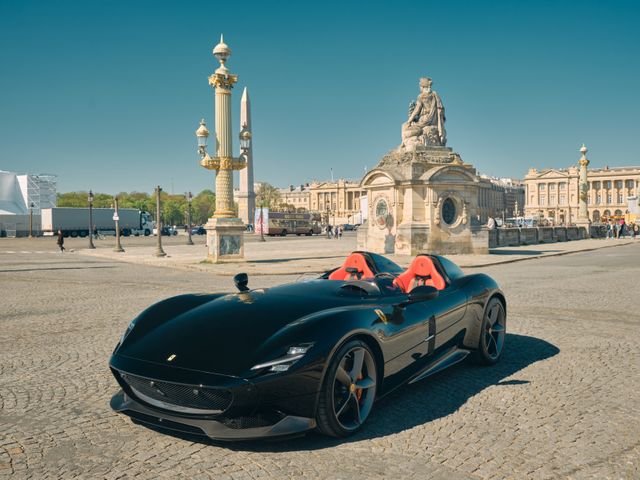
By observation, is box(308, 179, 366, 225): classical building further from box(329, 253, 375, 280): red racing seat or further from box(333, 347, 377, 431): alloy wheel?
box(333, 347, 377, 431): alloy wheel

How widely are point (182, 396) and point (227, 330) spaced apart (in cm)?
59

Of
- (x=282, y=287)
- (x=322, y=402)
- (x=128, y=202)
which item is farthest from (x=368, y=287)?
(x=128, y=202)

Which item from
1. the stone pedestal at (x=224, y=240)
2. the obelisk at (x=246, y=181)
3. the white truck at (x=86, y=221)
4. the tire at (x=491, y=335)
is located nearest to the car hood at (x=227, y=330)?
the tire at (x=491, y=335)

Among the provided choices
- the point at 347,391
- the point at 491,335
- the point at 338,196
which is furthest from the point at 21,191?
the point at 347,391

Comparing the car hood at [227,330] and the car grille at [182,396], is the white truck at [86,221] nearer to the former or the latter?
the car hood at [227,330]

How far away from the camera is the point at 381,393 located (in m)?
4.32

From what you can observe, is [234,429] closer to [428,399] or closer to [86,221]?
[428,399]

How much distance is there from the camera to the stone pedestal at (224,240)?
22.7 metres

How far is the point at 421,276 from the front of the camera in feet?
19.3

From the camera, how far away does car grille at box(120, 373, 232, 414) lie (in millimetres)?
3559

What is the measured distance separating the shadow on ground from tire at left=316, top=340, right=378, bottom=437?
0.12 m

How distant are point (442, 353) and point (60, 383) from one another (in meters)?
3.46

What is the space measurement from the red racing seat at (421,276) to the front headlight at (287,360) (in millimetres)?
2008

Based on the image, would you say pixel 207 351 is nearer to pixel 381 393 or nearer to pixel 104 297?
pixel 381 393
